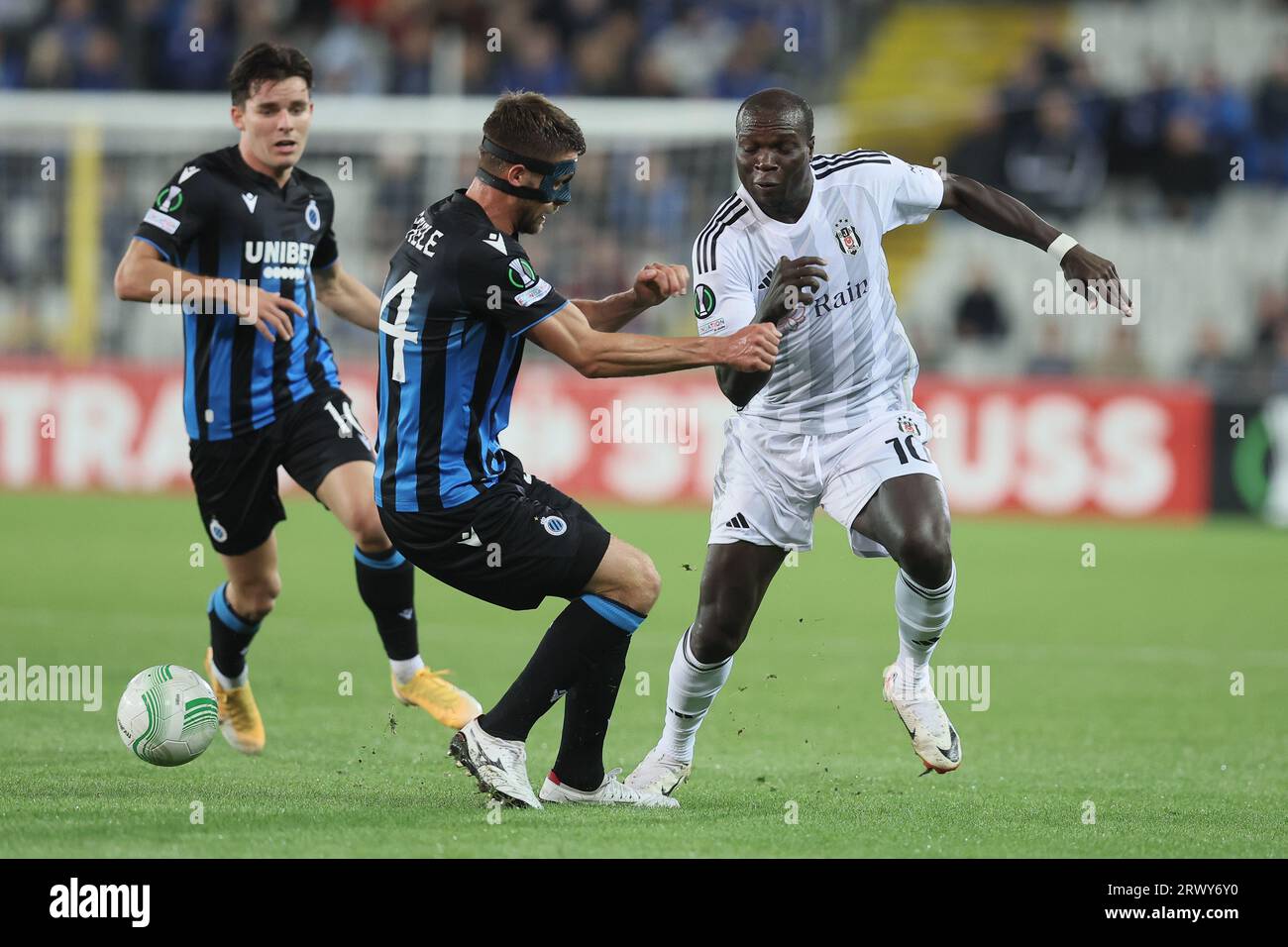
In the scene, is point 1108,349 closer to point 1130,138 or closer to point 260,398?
point 1130,138

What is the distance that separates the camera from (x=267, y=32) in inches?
885

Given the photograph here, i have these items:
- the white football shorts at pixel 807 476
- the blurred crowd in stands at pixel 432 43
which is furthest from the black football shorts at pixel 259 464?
the blurred crowd in stands at pixel 432 43

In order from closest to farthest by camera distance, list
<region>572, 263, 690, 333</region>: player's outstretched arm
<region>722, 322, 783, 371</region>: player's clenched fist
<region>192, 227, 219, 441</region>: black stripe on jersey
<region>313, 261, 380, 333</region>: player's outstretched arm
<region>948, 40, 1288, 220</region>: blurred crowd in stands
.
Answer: <region>722, 322, 783, 371</region>: player's clenched fist, <region>572, 263, 690, 333</region>: player's outstretched arm, <region>192, 227, 219, 441</region>: black stripe on jersey, <region>313, 261, 380, 333</region>: player's outstretched arm, <region>948, 40, 1288, 220</region>: blurred crowd in stands

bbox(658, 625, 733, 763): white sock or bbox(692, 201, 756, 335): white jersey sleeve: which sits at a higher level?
bbox(692, 201, 756, 335): white jersey sleeve

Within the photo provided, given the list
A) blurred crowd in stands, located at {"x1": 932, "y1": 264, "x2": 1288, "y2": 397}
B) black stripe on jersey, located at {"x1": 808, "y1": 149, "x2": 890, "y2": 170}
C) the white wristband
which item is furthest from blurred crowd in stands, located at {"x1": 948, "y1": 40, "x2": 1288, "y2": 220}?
the white wristband

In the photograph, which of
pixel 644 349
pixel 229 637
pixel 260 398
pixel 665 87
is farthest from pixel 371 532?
pixel 665 87

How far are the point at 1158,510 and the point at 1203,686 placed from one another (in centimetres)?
787

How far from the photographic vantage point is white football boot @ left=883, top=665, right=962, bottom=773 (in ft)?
21.4

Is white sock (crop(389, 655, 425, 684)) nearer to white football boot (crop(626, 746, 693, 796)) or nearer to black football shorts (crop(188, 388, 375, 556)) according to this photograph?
black football shorts (crop(188, 388, 375, 556))

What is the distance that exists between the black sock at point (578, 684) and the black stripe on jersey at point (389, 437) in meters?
0.71

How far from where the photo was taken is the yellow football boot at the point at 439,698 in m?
7.39

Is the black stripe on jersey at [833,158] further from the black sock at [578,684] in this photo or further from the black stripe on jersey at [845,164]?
the black sock at [578,684]

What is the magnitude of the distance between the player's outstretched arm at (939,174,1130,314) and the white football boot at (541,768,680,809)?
2382 millimetres
